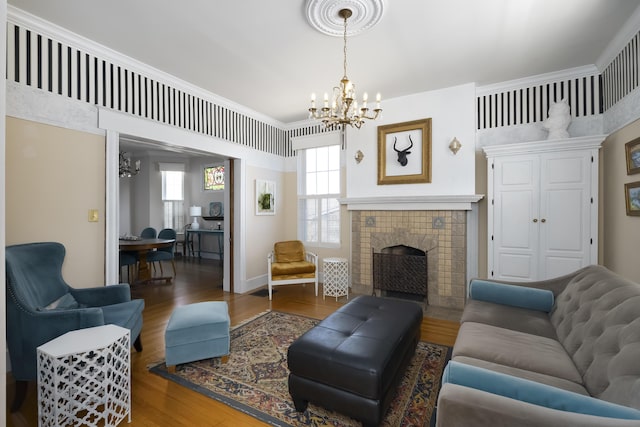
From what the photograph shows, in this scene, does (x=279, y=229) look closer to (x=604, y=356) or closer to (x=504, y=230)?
(x=504, y=230)

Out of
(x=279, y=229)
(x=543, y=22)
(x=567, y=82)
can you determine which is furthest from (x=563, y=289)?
(x=279, y=229)

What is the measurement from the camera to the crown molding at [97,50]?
8.13 feet

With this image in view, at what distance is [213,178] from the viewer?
8102 millimetres

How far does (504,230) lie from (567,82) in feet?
6.54

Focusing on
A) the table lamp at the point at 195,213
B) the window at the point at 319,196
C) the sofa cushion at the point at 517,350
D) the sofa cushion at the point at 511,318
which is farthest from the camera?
the table lamp at the point at 195,213

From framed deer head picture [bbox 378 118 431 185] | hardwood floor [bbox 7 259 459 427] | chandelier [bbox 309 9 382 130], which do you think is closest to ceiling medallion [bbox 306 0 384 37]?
chandelier [bbox 309 9 382 130]

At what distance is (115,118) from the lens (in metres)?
3.11

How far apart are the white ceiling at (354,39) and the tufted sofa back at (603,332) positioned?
2.25 meters

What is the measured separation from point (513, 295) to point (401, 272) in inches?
73.3

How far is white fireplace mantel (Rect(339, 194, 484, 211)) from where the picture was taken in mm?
3945

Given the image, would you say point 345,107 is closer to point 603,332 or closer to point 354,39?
point 354,39

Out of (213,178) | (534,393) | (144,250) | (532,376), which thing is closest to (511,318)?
(532,376)

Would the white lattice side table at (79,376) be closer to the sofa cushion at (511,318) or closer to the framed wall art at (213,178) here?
the sofa cushion at (511,318)

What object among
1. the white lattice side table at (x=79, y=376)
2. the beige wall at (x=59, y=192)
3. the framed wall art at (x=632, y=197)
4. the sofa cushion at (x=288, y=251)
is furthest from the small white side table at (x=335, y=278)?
the framed wall art at (x=632, y=197)
